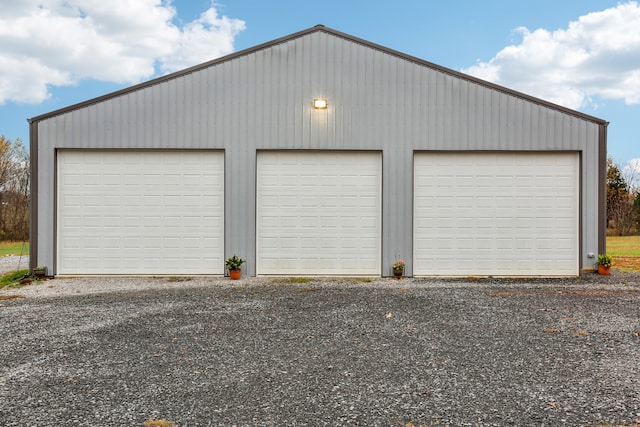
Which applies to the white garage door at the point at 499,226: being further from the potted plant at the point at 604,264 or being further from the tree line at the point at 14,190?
the tree line at the point at 14,190

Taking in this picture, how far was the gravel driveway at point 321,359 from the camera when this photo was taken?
285 cm

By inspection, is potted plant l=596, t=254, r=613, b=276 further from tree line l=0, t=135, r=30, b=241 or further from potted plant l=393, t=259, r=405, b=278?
tree line l=0, t=135, r=30, b=241

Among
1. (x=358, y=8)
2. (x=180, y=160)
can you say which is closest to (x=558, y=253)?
(x=358, y=8)

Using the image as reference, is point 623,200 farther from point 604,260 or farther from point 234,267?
point 234,267

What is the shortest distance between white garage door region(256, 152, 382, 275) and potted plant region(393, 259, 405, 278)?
→ 37 cm

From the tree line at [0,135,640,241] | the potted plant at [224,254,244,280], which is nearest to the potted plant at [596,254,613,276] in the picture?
the potted plant at [224,254,244,280]

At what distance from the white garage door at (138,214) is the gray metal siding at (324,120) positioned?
32cm

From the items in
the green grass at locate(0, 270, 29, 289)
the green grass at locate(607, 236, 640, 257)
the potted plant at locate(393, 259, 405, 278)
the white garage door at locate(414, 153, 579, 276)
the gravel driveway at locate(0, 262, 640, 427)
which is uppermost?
the white garage door at locate(414, 153, 579, 276)

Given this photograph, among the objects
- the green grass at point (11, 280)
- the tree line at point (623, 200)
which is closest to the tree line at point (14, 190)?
the green grass at point (11, 280)

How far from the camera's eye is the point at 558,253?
9.54 metres

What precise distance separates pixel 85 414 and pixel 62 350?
69.6 inches

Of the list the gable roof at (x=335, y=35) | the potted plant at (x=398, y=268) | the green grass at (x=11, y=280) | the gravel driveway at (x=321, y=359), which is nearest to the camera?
the gravel driveway at (x=321, y=359)

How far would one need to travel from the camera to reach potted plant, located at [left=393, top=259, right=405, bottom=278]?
30.5 feet

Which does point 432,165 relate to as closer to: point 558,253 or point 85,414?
point 558,253
